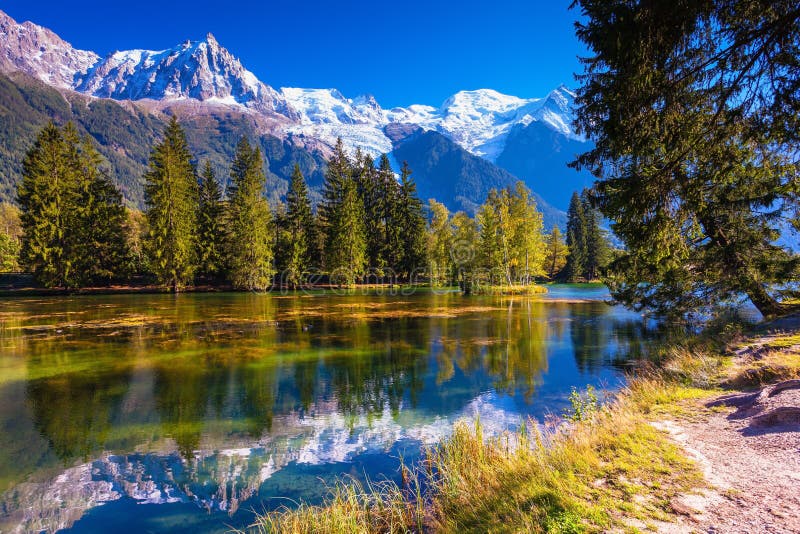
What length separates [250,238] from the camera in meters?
52.4

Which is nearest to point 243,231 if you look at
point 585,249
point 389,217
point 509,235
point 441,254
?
point 389,217

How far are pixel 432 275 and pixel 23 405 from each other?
184 feet

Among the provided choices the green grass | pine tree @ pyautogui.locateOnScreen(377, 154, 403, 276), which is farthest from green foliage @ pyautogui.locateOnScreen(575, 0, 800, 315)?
pine tree @ pyautogui.locateOnScreen(377, 154, 403, 276)

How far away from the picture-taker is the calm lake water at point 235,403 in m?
6.92

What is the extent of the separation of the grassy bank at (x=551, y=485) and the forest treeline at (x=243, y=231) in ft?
148

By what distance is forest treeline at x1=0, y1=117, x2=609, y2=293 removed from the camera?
45000mm

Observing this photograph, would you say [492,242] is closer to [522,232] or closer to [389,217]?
[522,232]

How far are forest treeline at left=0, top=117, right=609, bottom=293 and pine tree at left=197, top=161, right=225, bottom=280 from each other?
17cm

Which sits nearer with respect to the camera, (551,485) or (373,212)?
(551,485)

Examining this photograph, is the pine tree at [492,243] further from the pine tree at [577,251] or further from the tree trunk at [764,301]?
the tree trunk at [764,301]

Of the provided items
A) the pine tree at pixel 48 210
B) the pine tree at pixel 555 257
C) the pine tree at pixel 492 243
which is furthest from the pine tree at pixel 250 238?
the pine tree at pixel 555 257

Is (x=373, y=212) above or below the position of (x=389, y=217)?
above

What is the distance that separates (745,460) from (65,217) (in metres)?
59.9

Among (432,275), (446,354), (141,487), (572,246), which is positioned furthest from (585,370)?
(572,246)
